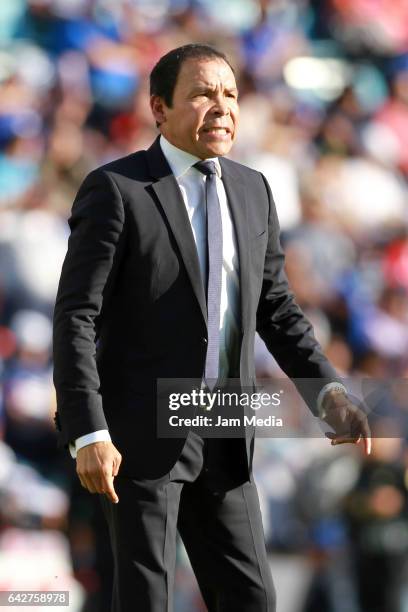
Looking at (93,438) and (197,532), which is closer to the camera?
(93,438)

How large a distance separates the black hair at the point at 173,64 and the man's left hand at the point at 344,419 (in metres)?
0.79

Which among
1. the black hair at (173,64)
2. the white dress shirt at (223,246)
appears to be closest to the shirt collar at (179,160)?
the white dress shirt at (223,246)

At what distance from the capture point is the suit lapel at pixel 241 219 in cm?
259

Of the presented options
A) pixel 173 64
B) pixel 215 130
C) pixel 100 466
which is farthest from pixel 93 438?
pixel 173 64

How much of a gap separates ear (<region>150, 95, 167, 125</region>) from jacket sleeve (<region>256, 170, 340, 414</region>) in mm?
331

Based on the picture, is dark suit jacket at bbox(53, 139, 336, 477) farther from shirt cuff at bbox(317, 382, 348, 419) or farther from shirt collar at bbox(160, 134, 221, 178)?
shirt cuff at bbox(317, 382, 348, 419)

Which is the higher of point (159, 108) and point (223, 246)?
point (159, 108)

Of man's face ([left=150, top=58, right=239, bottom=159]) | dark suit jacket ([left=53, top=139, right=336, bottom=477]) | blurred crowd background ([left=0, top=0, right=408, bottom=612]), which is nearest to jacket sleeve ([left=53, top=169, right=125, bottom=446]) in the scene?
dark suit jacket ([left=53, top=139, right=336, bottom=477])

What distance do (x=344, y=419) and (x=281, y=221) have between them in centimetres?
198

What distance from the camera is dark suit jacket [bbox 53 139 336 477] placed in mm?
2443

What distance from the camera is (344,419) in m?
2.68

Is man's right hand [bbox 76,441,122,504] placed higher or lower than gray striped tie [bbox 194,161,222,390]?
lower

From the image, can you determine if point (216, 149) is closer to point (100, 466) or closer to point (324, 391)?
point (324, 391)

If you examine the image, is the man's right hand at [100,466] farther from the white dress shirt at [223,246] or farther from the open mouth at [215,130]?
the open mouth at [215,130]
